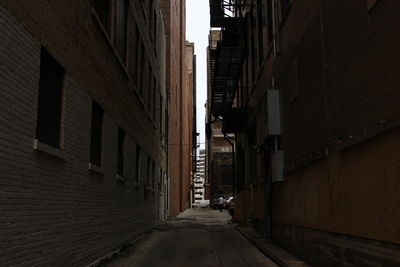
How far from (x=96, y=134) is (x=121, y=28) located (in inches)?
174

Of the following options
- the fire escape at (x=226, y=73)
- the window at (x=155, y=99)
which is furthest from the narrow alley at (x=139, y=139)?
the window at (x=155, y=99)

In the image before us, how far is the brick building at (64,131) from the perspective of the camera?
20.2 ft

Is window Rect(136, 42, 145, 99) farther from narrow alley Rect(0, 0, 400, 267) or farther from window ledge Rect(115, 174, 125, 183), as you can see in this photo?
window ledge Rect(115, 174, 125, 183)

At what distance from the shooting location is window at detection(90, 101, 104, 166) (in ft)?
35.5

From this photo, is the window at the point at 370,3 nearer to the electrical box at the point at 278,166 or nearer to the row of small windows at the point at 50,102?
the row of small windows at the point at 50,102

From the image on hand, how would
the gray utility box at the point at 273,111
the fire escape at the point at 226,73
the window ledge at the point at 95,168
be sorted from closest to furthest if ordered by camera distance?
the window ledge at the point at 95,168, the gray utility box at the point at 273,111, the fire escape at the point at 226,73

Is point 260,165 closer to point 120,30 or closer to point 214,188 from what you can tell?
point 120,30

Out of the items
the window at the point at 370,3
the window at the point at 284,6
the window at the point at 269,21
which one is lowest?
the window at the point at 370,3

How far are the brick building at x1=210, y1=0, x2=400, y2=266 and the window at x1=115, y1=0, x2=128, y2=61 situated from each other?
14.1ft

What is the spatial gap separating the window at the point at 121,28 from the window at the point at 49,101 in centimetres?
568

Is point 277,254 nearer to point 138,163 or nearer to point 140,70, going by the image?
Answer: point 138,163

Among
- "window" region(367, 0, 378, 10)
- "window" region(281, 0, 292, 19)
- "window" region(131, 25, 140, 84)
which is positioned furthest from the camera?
"window" region(131, 25, 140, 84)

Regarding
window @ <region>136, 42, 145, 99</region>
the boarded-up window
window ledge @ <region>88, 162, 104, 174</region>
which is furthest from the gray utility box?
window @ <region>136, 42, 145, 99</region>

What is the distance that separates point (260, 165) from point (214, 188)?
47.6 meters
